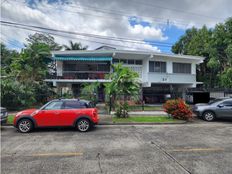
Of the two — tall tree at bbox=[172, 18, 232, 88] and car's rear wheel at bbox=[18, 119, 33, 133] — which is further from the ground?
tall tree at bbox=[172, 18, 232, 88]

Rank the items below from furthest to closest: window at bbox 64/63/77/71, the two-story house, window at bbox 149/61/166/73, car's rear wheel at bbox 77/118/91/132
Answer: window at bbox 149/61/166/73, window at bbox 64/63/77/71, the two-story house, car's rear wheel at bbox 77/118/91/132

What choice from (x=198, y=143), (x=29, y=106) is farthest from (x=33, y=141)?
(x=29, y=106)

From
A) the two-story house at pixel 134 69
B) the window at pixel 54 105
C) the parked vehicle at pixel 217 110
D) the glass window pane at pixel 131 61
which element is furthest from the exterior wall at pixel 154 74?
the window at pixel 54 105

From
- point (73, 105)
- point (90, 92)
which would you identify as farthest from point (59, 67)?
point (73, 105)

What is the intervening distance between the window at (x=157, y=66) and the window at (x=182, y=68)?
1.53 meters

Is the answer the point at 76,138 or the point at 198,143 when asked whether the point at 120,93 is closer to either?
the point at 76,138

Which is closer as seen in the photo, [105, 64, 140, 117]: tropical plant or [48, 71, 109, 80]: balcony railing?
[105, 64, 140, 117]: tropical plant

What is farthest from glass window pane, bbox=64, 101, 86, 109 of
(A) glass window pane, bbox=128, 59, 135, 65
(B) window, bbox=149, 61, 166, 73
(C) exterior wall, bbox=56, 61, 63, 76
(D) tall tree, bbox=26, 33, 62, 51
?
(D) tall tree, bbox=26, 33, 62, 51

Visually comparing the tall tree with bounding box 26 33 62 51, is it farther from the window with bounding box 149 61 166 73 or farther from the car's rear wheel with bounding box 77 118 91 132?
Result: the car's rear wheel with bounding box 77 118 91 132

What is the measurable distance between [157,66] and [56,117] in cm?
1486

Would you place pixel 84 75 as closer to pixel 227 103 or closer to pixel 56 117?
pixel 56 117

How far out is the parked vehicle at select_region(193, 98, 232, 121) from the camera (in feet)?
36.8

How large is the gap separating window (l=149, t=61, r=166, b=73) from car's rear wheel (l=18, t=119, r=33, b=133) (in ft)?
49.0

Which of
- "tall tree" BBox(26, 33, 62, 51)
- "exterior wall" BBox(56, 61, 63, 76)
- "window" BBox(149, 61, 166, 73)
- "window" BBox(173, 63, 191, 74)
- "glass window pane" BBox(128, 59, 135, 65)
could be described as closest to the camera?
"exterior wall" BBox(56, 61, 63, 76)
